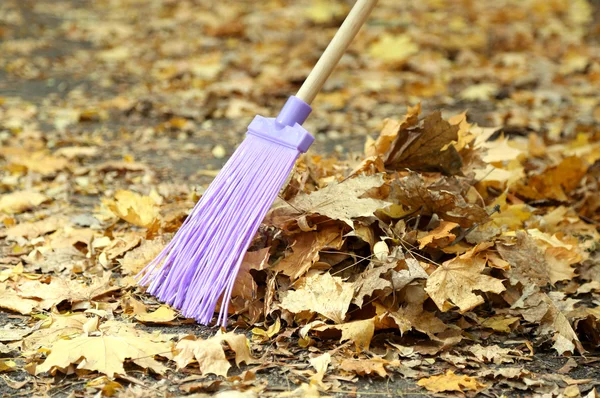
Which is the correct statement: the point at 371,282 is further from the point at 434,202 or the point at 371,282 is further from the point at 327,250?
the point at 434,202

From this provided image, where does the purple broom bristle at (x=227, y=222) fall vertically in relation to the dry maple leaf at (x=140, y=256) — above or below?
above

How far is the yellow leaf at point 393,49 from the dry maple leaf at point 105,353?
4073 mm

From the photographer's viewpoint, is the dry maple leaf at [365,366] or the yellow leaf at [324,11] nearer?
the dry maple leaf at [365,366]

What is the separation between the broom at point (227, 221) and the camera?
2.04m

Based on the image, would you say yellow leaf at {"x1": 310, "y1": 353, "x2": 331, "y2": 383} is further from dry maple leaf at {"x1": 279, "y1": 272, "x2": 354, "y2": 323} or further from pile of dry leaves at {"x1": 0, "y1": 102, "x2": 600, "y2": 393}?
dry maple leaf at {"x1": 279, "y1": 272, "x2": 354, "y2": 323}

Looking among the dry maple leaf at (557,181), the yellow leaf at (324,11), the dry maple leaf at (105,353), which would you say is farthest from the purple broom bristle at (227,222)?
the yellow leaf at (324,11)

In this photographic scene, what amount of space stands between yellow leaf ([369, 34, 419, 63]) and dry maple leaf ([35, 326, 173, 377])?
407cm

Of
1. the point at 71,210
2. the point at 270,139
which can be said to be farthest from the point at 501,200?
the point at 71,210

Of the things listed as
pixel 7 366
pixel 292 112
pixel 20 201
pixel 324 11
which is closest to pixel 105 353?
pixel 7 366

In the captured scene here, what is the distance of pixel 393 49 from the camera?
5.67 m

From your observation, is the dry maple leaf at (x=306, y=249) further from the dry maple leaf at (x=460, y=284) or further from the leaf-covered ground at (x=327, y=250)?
the dry maple leaf at (x=460, y=284)

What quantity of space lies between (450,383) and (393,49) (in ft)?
14.0

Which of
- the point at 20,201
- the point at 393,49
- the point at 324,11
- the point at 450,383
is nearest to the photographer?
the point at 450,383

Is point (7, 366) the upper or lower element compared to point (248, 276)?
lower
